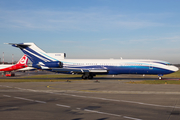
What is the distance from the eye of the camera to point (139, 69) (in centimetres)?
4484

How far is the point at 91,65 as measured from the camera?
155ft

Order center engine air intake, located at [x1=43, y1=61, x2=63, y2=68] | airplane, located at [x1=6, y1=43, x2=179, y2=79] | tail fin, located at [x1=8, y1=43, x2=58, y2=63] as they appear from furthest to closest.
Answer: tail fin, located at [x1=8, y1=43, x2=58, y2=63]
center engine air intake, located at [x1=43, y1=61, x2=63, y2=68]
airplane, located at [x1=6, y1=43, x2=179, y2=79]

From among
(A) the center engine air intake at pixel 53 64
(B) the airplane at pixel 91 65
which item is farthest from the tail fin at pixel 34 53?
(A) the center engine air intake at pixel 53 64

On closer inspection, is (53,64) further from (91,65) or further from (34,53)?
(91,65)

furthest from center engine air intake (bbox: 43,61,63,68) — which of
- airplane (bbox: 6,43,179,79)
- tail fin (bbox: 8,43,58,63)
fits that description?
tail fin (bbox: 8,43,58,63)

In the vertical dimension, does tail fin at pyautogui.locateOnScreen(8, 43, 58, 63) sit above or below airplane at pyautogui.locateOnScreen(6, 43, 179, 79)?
above

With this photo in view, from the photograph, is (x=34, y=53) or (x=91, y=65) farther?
(x=34, y=53)

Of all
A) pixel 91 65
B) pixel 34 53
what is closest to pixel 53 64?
pixel 34 53

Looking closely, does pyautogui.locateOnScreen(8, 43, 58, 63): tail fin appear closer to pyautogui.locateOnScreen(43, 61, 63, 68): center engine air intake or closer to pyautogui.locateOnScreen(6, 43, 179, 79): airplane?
pyautogui.locateOnScreen(6, 43, 179, 79): airplane

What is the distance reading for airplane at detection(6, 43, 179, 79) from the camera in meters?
44.6

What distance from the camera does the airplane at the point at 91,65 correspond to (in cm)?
4461

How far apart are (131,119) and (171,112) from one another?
10.3ft

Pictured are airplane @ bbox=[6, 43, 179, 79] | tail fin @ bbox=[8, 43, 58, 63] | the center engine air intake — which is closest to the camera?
airplane @ bbox=[6, 43, 179, 79]

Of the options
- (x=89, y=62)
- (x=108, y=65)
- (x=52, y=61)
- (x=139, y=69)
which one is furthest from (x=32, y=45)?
(x=139, y=69)
